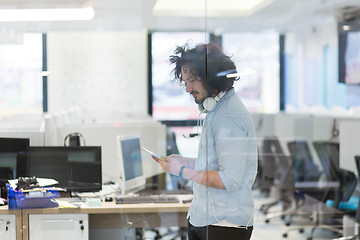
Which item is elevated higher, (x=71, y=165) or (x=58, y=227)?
(x=71, y=165)

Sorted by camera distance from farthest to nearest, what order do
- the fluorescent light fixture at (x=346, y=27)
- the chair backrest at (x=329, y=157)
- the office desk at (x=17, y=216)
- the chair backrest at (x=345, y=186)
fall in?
1. the fluorescent light fixture at (x=346, y=27)
2. the chair backrest at (x=329, y=157)
3. the chair backrest at (x=345, y=186)
4. the office desk at (x=17, y=216)

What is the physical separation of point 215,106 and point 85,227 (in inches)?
45.8

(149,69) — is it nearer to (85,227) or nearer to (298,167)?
(85,227)

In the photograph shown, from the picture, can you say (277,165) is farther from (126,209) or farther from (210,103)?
(210,103)

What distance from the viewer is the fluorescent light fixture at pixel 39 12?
320 centimetres

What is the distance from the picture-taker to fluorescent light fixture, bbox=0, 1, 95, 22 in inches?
126

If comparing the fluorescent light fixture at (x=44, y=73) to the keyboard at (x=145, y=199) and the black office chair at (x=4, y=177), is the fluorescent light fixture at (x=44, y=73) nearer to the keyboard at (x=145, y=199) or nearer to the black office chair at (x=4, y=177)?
the black office chair at (x=4, y=177)

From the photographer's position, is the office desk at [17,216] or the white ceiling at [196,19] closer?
the office desk at [17,216]

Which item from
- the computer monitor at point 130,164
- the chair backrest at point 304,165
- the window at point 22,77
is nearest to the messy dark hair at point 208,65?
the computer monitor at point 130,164

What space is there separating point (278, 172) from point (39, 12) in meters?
3.33

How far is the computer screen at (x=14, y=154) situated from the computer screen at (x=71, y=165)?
44mm

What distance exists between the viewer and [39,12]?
324 centimetres

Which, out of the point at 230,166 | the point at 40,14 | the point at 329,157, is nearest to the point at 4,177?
the point at 40,14

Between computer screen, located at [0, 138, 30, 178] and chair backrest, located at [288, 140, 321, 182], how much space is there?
403 centimetres
